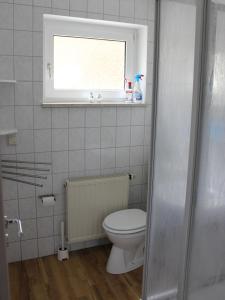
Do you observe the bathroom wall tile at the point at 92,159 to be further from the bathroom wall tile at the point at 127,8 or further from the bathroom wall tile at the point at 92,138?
the bathroom wall tile at the point at 127,8

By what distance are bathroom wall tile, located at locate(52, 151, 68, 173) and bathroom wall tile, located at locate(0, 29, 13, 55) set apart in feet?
2.65

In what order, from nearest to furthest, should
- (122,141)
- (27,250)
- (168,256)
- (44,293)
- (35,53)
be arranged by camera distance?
1. (168,256)
2. (44,293)
3. (35,53)
4. (27,250)
5. (122,141)

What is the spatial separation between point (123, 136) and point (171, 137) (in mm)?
1290

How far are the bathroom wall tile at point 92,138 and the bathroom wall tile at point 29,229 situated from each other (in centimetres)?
73

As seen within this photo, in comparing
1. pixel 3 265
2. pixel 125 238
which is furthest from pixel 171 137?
pixel 125 238

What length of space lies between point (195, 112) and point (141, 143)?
5.11 feet

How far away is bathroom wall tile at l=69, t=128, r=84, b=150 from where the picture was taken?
2457 mm

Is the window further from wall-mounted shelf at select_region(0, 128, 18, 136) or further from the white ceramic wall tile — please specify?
wall-mounted shelf at select_region(0, 128, 18, 136)

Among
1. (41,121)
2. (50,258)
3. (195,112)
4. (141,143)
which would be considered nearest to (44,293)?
(50,258)

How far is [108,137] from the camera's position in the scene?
8.46 feet

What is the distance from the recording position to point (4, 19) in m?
2.12

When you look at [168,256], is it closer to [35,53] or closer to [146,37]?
[35,53]

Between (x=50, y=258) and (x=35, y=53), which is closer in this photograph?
(x=35, y=53)

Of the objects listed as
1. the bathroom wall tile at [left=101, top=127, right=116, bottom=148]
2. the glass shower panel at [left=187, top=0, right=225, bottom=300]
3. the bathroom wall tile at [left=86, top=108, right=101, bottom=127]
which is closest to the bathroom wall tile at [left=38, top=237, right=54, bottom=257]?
the bathroom wall tile at [left=101, top=127, right=116, bottom=148]
